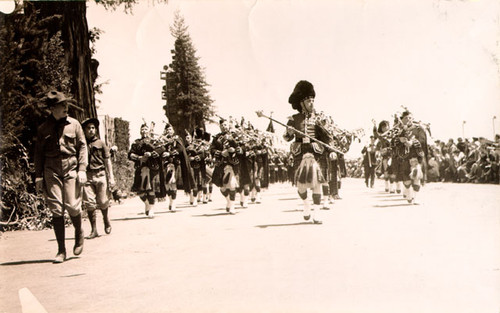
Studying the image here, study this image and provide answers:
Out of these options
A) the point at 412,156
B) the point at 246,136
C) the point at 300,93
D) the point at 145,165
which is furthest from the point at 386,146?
the point at 300,93

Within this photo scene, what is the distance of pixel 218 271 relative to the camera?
8.20 meters

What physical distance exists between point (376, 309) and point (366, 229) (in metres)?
5.82

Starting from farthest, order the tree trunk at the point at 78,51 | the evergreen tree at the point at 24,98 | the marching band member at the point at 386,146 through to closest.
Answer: the marching band member at the point at 386,146 < the tree trunk at the point at 78,51 < the evergreen tree at the point at 24,98

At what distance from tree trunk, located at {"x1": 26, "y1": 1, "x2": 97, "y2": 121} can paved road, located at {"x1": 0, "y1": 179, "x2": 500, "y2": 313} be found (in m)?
3.80

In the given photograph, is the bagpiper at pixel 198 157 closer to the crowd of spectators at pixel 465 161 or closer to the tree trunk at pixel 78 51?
the tree trunk at pixel 78 51

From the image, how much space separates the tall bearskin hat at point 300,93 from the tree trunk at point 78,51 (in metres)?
5.24

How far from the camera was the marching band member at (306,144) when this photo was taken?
13.3m

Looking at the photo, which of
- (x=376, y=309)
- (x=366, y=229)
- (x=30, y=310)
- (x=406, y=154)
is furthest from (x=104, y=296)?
(x=406, y=154)

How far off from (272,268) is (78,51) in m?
9.68

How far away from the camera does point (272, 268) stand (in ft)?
26.9

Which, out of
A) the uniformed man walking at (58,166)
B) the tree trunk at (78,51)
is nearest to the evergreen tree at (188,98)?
the tree trunk at (78,51)

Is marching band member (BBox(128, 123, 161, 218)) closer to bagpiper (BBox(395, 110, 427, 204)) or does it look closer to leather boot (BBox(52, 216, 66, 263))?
bagpiper (BBox(395, 110, 427, 204))

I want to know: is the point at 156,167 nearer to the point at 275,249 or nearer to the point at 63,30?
the point at 63,30

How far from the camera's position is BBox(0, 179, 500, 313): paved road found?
6457 mm
